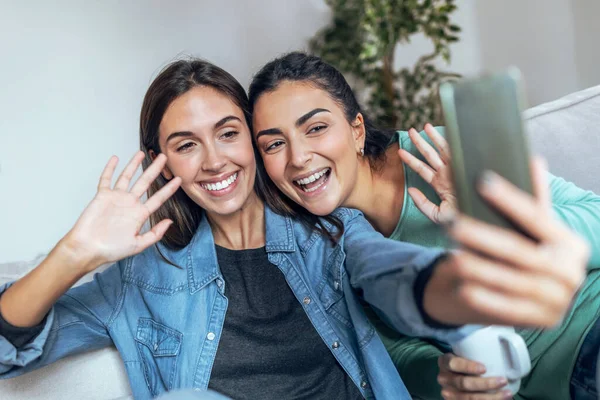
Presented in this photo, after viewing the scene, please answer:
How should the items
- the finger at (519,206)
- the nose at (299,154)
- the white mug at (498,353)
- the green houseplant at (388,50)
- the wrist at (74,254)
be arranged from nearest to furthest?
the finger at (519,206) < the white mug at (498,353) < the wrist at (74,254) < the nose at (299,154) < the green houseplant at (388,50)

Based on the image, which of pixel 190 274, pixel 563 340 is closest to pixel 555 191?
pixel 563 340

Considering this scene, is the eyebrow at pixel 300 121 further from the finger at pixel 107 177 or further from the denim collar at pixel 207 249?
the finger at pixel 107 177

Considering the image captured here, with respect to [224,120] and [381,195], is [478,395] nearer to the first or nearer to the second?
[381,195]

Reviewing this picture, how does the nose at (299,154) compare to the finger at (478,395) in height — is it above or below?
above

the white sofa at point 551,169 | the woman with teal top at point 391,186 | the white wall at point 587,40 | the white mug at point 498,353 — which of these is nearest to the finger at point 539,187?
the white mug at point 498,353

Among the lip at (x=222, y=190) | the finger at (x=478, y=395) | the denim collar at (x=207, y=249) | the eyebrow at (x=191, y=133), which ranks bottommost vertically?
the finger at (x=478, y=395)

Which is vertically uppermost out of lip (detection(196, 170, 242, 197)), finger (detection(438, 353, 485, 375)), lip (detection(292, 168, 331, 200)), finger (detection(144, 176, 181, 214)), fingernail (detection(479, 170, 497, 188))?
fingernail (detection(479, 170, 497, 188))

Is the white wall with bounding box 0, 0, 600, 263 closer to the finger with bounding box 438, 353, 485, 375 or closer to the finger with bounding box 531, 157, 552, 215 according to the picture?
the finger with bounding box 438, 353, 485, 375

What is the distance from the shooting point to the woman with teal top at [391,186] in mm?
1203

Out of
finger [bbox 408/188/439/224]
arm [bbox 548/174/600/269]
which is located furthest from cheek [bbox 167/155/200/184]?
arm [bbox 548/174/600/269]

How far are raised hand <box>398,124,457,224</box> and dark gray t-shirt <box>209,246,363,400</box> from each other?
32 centimetres

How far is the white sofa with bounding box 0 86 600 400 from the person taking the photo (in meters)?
1.24

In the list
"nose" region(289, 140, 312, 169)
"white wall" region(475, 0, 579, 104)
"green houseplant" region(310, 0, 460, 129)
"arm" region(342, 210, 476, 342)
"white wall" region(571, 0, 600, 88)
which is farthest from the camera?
"white wall" region(475, 0, 579, 104)

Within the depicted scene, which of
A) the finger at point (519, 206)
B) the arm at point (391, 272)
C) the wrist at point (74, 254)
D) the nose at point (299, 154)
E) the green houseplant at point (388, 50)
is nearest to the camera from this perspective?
the finger at point (519, 206)
